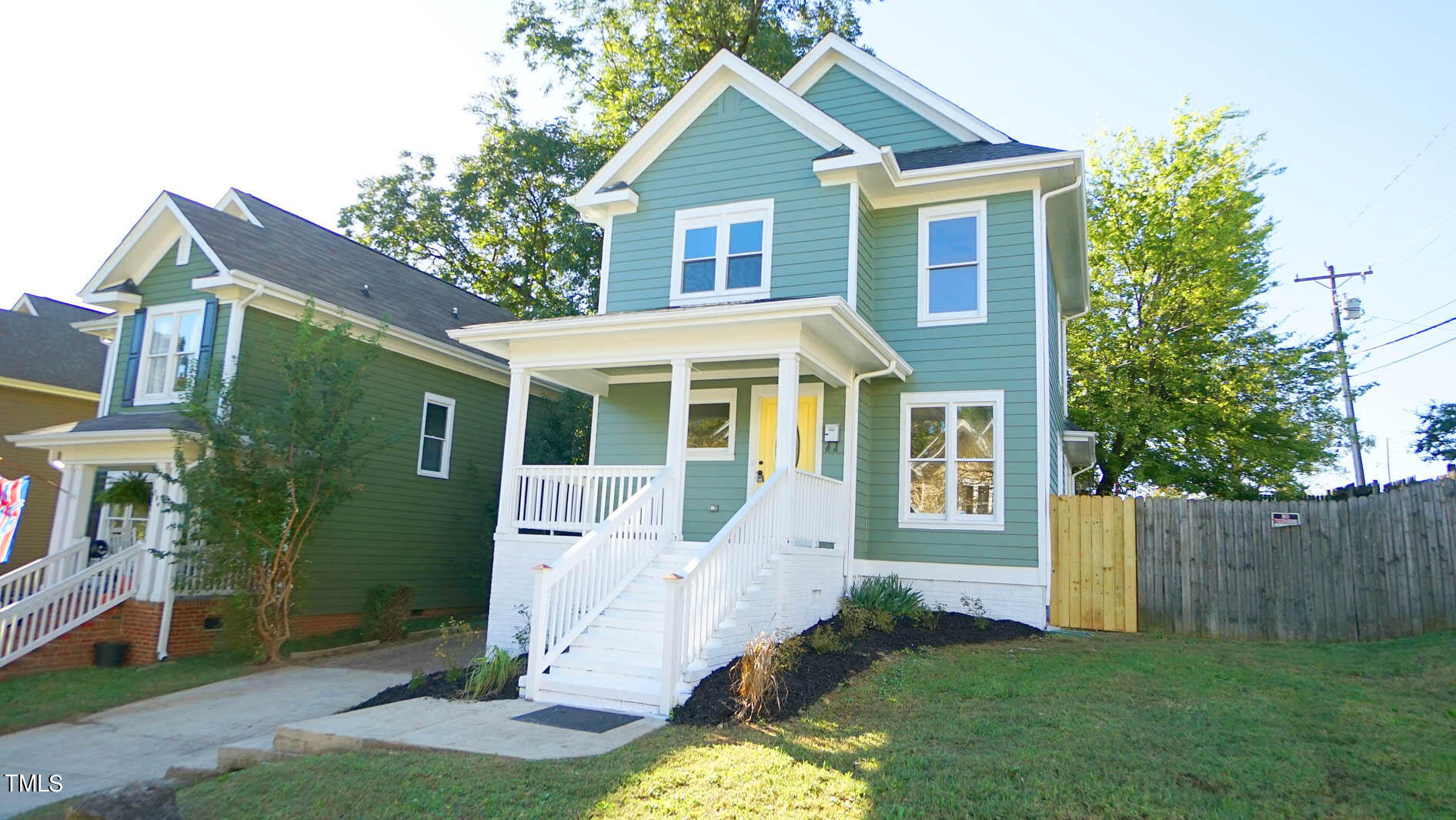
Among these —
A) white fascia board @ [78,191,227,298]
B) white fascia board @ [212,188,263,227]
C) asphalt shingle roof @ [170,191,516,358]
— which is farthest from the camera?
white fascia board @ [212,188,263,227]

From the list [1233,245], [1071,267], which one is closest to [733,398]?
[1071,267]

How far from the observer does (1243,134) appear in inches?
922

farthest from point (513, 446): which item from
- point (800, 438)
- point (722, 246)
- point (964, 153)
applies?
point (964, 153)

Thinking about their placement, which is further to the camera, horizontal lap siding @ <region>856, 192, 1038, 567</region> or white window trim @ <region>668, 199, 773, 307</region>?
white window trim @ <region>668, 199, 773, 307</region>

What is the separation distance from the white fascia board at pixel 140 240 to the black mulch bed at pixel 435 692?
7690 millimetres

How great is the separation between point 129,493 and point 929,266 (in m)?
11.9

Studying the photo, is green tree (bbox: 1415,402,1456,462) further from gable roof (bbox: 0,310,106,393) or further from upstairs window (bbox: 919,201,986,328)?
gable roof (bbox: 0,310,106,393)

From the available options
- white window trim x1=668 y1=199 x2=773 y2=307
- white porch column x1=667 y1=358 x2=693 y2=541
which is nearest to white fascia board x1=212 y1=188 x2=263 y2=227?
white window trim x1=668 y1=199 x2=773 y2=307

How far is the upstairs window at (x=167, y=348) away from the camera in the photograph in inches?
526

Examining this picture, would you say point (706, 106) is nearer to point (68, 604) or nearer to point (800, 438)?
point (800, 438)

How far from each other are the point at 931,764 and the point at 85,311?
27574mm

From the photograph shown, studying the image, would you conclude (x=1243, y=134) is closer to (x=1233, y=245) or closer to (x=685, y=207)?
(x=1233, y=245)

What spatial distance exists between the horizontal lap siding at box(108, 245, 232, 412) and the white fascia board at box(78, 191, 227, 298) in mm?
224

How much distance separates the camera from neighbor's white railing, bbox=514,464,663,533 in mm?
10758
